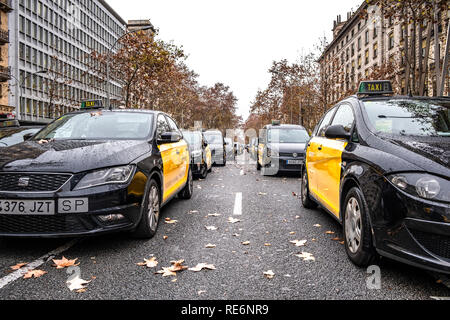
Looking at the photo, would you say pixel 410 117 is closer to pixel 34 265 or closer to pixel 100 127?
Result: pixel 100 127

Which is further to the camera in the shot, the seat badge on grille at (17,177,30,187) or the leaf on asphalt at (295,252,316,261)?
the leaf on asphalt at (295,252,316,261)

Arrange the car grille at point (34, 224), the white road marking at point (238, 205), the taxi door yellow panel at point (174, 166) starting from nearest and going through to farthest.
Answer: the car grille at point (34, 224)
the taxi door yellow panel at point (174, 166)
the white road marking at point (238, 205)

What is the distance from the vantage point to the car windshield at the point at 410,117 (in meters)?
3.84

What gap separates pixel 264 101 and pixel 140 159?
42.5 meters

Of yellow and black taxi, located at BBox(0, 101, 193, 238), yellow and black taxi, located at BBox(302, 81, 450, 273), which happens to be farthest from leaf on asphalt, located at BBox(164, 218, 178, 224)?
yellow and black taxi, located at BBox(302, 81, 450, 273)

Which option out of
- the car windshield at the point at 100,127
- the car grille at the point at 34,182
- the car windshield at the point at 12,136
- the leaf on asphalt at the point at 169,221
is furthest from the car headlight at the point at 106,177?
the car windshield at the point at 12,136

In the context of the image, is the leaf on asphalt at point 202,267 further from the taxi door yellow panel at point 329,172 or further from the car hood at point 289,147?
the car hood at point 289,147

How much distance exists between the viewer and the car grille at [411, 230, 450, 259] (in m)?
2.76

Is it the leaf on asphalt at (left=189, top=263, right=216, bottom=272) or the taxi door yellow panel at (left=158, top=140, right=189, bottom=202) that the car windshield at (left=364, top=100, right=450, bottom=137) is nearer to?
the leaf on asphalt at (left=189, top=263, right=216, bottom=272)

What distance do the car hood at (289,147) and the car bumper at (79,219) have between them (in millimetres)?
8481

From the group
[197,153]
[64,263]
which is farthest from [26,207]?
[197,153]

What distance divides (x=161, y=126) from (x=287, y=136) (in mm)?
7801

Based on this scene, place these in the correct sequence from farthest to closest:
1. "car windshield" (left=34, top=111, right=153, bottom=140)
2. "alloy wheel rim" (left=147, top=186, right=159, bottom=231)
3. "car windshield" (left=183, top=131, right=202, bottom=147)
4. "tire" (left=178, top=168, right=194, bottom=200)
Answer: "car windshield" (left=183, top=131, right=202, bottom=147)
"tire" (left=178, top=168, right=194, bottom=200)
"car windshield" (left=34, top=111, right=153, bottom=140)
"alloy wheel rim" (left=147, top=186, right=159, bottom=231)

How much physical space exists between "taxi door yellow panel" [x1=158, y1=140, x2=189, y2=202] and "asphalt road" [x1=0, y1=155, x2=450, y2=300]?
0.52 meters
